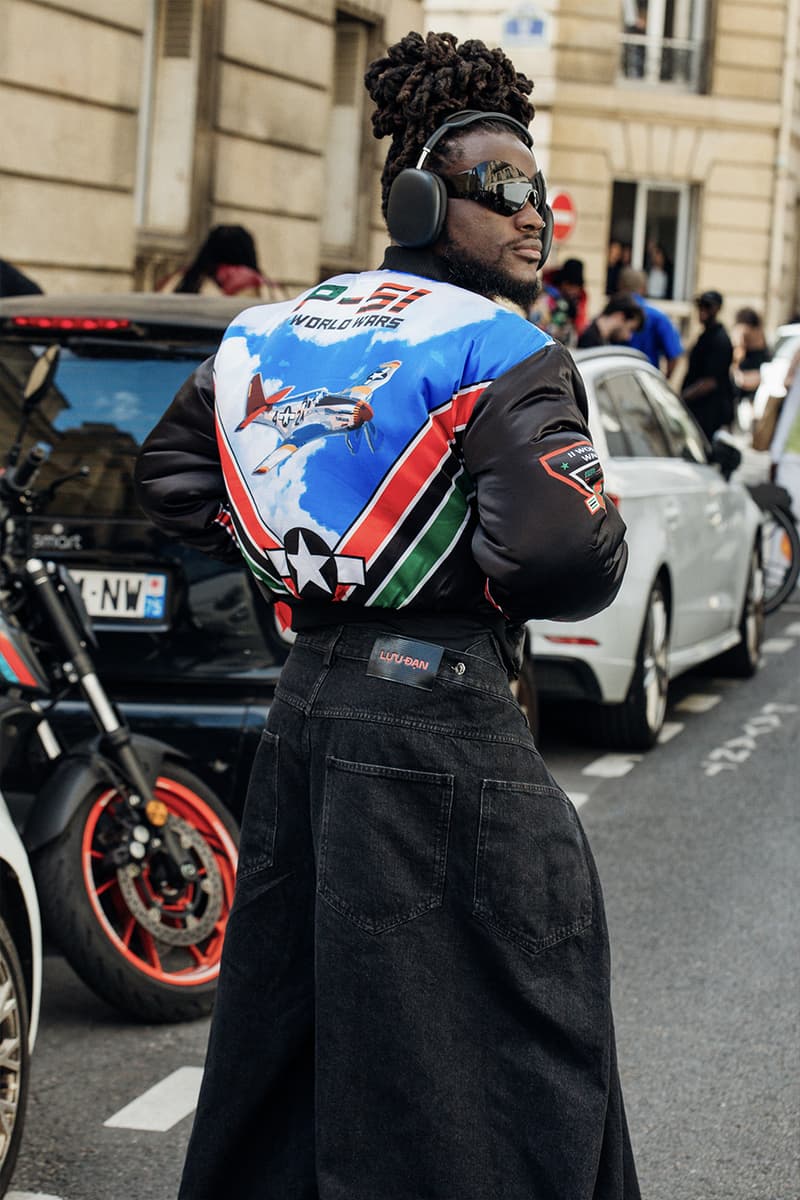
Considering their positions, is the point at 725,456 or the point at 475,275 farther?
the point at 725,456

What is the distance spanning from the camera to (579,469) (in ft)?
8.98

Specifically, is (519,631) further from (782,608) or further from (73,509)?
(782,608)

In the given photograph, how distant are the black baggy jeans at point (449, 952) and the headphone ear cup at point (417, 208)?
1.87ft

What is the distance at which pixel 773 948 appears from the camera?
5.74 meters

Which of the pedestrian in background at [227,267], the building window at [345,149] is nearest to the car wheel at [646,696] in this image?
the pedestrian in background at [227,267]

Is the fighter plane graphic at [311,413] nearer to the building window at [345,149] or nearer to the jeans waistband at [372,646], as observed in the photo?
the jeans waistband at [372,646]

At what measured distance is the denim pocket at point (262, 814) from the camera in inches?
118

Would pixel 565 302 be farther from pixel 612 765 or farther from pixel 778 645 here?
pixel 612 765

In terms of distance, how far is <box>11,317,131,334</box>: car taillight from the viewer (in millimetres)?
5434

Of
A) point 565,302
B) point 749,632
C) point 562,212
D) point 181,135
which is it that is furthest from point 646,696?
point 562,212

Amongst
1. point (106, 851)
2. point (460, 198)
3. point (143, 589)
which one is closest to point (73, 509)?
point (143, 589)

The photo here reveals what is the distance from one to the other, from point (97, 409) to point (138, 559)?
0.46m

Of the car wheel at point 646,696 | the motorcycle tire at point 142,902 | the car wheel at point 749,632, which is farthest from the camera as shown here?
the car wheel at point 749,632

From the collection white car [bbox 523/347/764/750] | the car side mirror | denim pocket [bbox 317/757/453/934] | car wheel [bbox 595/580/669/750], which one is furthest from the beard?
the car side mirror
